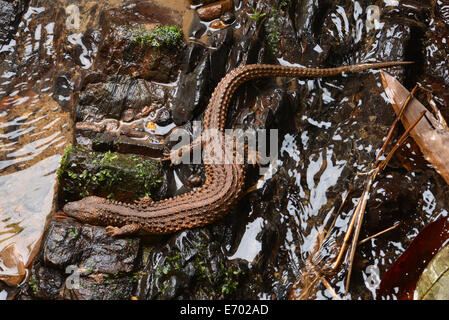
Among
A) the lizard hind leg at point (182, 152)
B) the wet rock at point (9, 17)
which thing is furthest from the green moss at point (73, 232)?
the wet rock at point (9, 17)

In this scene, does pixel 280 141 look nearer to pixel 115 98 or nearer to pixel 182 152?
pixel 182 152

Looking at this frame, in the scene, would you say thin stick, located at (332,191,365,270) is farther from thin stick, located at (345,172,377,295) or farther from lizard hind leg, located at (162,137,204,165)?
lizard hind leg, located at (162,137,204,165)

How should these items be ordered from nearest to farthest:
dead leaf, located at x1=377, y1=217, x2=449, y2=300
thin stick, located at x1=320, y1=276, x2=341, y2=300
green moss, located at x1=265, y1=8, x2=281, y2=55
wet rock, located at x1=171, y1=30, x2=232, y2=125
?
dead leaf, located at x1=377, y1=217, x2=449, y2=300 → thin stick, located at x1=320, y1=276, x2=341, y2=300 → wet rock, located at x1=171, y1=30, x2=232, y2=125 → green moss, located at x1=265, y1=8, x2=281, y2=55

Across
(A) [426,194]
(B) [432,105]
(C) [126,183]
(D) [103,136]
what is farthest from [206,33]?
(A) [426,194]

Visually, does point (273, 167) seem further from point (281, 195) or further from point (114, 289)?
point (114, 289)

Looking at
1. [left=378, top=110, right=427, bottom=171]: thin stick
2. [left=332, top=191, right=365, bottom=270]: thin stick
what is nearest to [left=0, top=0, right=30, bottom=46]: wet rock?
[left=332, top=191, right=365, bottom=270]: thin stick

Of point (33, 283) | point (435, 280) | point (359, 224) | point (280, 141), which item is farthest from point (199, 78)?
point (435, 280)

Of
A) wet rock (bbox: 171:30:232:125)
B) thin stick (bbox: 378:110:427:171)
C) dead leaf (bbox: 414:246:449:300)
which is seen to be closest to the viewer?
dead leaf (bbox: 414:246:449:300)
